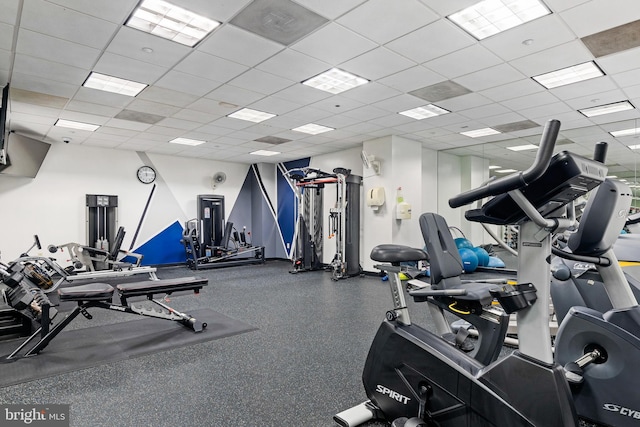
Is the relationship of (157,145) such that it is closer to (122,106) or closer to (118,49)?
(122,106)

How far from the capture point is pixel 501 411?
1390mm

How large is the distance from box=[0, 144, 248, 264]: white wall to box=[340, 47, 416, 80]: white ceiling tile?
6.43 meters

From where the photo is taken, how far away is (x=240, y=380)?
256cm

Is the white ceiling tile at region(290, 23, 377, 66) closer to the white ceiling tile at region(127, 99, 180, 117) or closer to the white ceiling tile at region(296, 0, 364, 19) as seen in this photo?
the white ceiling tile at region(296, 0, 364, 19)

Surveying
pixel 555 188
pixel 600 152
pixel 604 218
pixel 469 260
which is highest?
pixel 600 152

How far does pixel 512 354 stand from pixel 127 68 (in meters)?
4.32

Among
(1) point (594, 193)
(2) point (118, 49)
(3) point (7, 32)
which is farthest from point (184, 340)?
(1) point (594, 193)

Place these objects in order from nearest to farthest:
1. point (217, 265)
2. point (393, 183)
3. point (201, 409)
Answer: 1. point (201, 409)
2. point (393, 183)
3. point (217, 265)

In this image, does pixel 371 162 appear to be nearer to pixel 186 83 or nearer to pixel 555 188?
pixel 186 83

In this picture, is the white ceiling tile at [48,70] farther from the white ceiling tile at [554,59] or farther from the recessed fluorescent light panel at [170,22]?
the white ceiling tile at [554,59]

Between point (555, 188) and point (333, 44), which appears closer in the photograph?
point (555, 188)

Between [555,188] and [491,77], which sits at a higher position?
[491,77]

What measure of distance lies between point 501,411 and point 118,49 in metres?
4.10

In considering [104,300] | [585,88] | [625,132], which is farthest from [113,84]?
[625,132]
